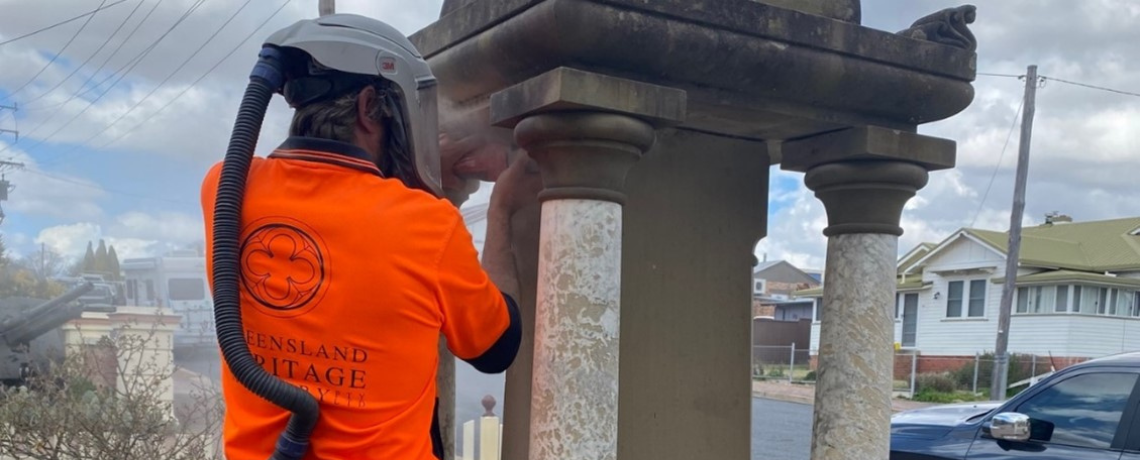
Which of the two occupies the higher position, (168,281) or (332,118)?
(332,118)

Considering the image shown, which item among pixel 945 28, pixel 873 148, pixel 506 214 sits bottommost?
pixel 506 214

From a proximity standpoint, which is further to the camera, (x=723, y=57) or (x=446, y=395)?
(x=446, y=395)

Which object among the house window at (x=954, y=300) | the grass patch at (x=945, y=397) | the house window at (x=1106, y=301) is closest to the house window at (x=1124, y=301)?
the house window at (x=1106, y=301)

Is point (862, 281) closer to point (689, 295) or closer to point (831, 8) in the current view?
point (689, 295)

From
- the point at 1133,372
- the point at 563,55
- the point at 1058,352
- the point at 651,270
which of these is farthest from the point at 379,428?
the point at 1058,352

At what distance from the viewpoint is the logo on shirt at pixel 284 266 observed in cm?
169

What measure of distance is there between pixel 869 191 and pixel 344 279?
5.90 ft

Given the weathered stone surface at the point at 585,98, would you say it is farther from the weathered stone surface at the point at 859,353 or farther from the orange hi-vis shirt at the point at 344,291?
the weathered stone surface at the point at 859,353

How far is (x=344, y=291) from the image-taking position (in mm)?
1686

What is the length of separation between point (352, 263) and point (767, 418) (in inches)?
671

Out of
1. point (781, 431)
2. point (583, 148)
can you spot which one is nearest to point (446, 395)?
point (583, 148)

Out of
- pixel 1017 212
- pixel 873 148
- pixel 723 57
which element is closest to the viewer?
pixel 723 57

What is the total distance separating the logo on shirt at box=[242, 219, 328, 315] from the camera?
1693 millimetres

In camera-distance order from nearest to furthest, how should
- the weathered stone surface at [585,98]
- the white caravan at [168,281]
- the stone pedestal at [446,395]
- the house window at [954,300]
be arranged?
the weathered stone surface at [585,98] → the stone pedestal at [446,395] → the white caravan at [168,281] → the house window at [954,300]
